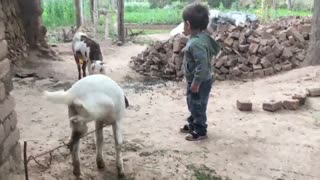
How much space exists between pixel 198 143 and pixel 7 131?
6.71ft

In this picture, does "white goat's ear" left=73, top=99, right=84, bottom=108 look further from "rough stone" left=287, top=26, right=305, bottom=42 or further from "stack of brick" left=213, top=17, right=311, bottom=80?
"rough stone" left=287, top=26, right=305, bottom=42

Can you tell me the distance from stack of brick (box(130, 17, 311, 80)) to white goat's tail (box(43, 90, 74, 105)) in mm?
5465

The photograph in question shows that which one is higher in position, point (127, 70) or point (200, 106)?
point (200, 106)

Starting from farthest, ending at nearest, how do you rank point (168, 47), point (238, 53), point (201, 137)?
point (168, 47)
point (238, 53)
point (201, 137)

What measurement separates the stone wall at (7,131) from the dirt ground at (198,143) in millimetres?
324

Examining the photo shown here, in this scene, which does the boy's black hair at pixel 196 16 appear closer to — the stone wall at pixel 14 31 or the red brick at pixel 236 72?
the red brick at pixel 236 72

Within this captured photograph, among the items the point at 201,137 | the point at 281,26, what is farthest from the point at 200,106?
the point at 281,26

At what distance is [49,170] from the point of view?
11.9ft

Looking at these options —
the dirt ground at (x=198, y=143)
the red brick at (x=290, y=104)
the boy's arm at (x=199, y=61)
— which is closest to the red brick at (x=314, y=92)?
the dirt ground at (x=198, y=143)

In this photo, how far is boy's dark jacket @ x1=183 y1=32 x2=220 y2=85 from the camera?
424 centimetres

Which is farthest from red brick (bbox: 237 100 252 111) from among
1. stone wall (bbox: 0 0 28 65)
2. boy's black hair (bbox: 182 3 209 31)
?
stone wall (bbox: 0 0 28 65)

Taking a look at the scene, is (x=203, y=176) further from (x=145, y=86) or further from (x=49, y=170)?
(x=145, y=86)

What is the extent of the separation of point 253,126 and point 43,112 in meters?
2.76

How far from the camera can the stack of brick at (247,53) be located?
8.23 meters
